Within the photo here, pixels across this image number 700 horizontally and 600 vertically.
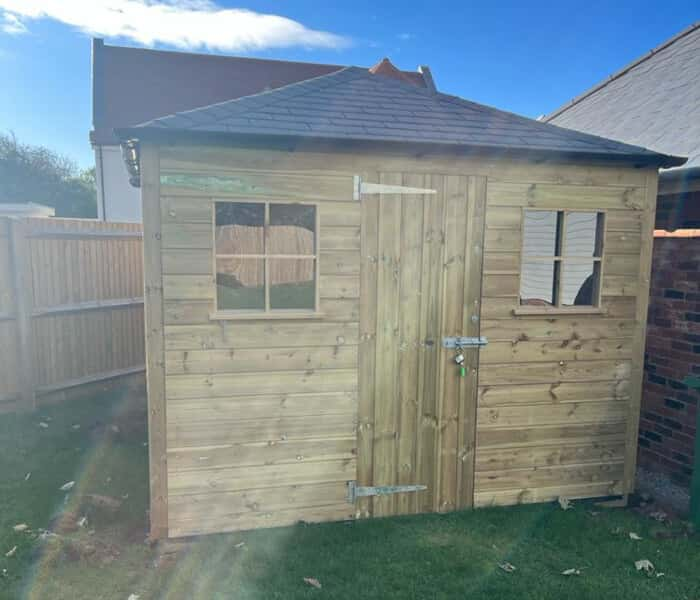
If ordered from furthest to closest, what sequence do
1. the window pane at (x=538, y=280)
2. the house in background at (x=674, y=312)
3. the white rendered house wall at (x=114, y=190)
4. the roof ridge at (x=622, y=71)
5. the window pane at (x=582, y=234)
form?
the white rendered house wall at (x=114, y=190) → the roof ridge at (x=622, y=71) → the window pane at (x=538, y=280) → the window pane at (x=582, y=234) → the house in background at (x=674, y=312)

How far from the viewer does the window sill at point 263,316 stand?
3395 mm

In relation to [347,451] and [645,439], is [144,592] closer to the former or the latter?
[347,451]

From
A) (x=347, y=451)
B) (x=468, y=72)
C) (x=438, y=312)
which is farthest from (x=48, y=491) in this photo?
(x=468, y=72)

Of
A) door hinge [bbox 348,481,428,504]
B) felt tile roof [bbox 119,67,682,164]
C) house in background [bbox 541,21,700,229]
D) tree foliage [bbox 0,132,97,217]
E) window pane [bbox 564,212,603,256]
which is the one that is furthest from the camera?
tree foliage [bbox 0,132,97,217]

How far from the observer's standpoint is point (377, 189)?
3.52 meters

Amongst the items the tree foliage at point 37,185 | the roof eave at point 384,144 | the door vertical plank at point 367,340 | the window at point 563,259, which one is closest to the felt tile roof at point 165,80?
the window at point 563,259

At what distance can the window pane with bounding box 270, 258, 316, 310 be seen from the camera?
3459mm

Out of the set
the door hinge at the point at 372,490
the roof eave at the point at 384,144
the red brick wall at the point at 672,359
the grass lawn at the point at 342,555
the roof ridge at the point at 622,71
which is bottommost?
the grass lawn at the point at 342,555

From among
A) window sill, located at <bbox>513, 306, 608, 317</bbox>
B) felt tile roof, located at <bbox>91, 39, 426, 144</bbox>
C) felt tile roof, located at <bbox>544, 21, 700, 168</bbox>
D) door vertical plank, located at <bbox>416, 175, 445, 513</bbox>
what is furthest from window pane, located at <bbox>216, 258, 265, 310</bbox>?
felt tile roof, located at <bbox>91, 39, 426, 144</bbox>

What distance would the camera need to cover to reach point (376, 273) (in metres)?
3.61

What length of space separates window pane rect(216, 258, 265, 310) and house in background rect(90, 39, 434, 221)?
11357 millimetres

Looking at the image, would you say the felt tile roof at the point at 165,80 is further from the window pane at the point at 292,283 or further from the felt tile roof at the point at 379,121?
the window pane at the point at 292,283

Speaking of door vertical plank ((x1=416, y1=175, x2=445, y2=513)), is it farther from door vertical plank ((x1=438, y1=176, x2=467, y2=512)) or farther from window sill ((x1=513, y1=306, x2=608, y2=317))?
window sill ((x1=513, y1=306, x2=608, y2=317))

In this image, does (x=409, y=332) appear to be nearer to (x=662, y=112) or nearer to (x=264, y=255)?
(x=264, y=255)
